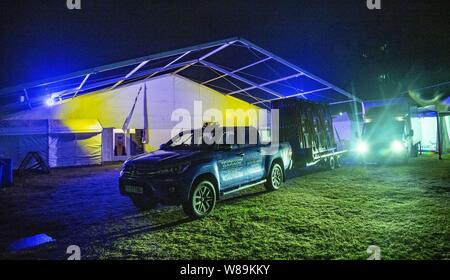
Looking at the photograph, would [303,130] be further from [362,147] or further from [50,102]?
[50,102]

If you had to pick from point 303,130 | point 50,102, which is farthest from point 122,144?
point 303,130

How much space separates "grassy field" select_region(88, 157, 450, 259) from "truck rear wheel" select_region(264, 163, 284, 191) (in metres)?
0.30

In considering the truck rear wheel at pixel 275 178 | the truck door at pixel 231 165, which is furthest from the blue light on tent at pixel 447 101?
the truck door at pixel 231 165

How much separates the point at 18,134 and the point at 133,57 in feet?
26.9

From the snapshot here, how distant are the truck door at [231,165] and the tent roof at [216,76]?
5.10m

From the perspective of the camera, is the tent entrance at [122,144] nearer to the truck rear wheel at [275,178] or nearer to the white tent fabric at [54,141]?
the white tent fabric at [54,141]

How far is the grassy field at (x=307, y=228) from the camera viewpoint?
4.13 meters

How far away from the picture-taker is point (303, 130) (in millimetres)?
10922

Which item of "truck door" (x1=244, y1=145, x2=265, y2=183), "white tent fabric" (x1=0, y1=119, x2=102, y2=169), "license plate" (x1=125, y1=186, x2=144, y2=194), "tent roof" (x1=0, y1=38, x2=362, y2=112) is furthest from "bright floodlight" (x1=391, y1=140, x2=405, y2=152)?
"white tent fabric" (x1=0, y1=119, x2=102, y2=169)

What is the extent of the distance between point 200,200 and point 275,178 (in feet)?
10.9

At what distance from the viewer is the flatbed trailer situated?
10719 millimetres

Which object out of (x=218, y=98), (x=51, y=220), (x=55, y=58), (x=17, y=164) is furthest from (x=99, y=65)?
(x=218, y=98)

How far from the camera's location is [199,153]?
19.4 feet

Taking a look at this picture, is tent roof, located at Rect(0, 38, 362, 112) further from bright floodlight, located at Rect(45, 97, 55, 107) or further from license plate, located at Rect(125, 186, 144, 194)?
license plate, located at Rect(125, 186, 144, 194)
